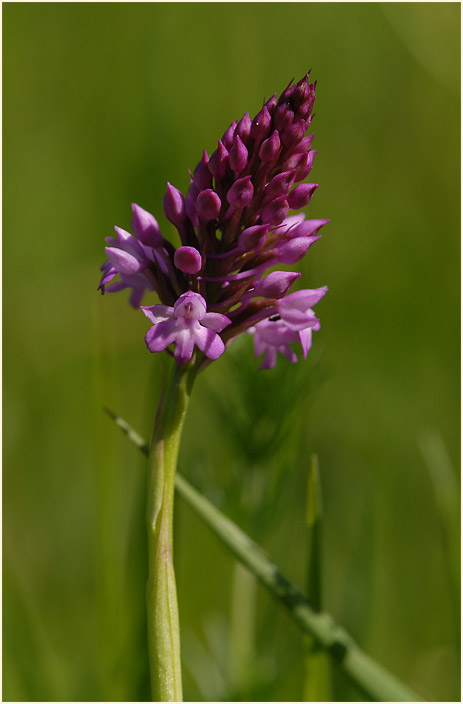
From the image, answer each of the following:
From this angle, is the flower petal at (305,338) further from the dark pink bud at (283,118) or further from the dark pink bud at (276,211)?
the dark pink bud at (283,118)

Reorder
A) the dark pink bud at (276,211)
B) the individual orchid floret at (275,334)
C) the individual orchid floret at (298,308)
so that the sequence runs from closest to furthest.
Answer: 1. the dark pink bud at (276,211)
2. the individual orchid floret at (298,308)
3. the individual orchid floret at (275,334)

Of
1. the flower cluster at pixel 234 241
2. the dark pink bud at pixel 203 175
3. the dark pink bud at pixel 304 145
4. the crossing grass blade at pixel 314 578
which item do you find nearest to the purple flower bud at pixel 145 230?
the flower cluster at pixel 234 241

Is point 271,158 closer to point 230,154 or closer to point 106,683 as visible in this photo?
point 230,154

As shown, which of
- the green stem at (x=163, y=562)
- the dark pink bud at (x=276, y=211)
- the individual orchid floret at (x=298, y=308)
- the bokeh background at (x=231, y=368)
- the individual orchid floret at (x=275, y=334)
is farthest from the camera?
the bokeh background at (x=231, y=368)

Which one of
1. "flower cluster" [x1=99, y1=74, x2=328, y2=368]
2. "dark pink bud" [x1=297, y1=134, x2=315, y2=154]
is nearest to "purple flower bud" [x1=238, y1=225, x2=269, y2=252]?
"flower cluster" [x1=99, y1=74, x2=328, y2=368]

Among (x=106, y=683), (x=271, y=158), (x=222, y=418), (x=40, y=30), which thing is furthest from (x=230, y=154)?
(x=40, y=30)
